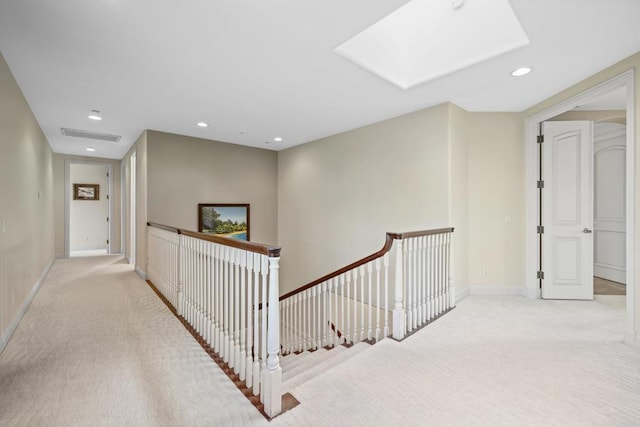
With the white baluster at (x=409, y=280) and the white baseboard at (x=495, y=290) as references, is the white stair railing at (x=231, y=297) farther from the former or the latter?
the white baseboard at (x=495, y=290)

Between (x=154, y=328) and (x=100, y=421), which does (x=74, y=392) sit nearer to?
(x=100, y=421)

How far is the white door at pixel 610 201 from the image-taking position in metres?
4.47

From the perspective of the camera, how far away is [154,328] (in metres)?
2.90

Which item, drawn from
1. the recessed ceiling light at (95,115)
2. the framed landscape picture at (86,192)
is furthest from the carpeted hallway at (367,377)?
the framed landscape picture at (86,192)

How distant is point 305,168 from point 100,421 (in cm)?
488

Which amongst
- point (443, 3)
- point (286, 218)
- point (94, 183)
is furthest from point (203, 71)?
point (94, 183)

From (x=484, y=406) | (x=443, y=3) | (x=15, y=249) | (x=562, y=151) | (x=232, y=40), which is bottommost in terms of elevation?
(x=484, y=406)

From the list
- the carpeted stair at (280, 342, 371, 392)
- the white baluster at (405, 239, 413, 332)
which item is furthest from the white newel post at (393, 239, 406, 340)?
the carpeted stair at (280, 342, 371, 392)

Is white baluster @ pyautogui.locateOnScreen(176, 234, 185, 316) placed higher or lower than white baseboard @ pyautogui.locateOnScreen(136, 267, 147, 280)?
higher

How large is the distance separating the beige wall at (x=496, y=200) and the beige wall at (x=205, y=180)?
413 cm

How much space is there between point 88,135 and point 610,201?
8.91m

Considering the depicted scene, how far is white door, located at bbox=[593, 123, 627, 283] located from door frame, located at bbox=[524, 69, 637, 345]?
1.89 metres

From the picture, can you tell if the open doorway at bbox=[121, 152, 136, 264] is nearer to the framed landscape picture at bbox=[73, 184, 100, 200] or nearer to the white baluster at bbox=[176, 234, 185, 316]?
the framed landscape picture at bbox=[73, 184, 100, 200]

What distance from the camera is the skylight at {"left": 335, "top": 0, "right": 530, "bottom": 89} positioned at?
8.12 ft
